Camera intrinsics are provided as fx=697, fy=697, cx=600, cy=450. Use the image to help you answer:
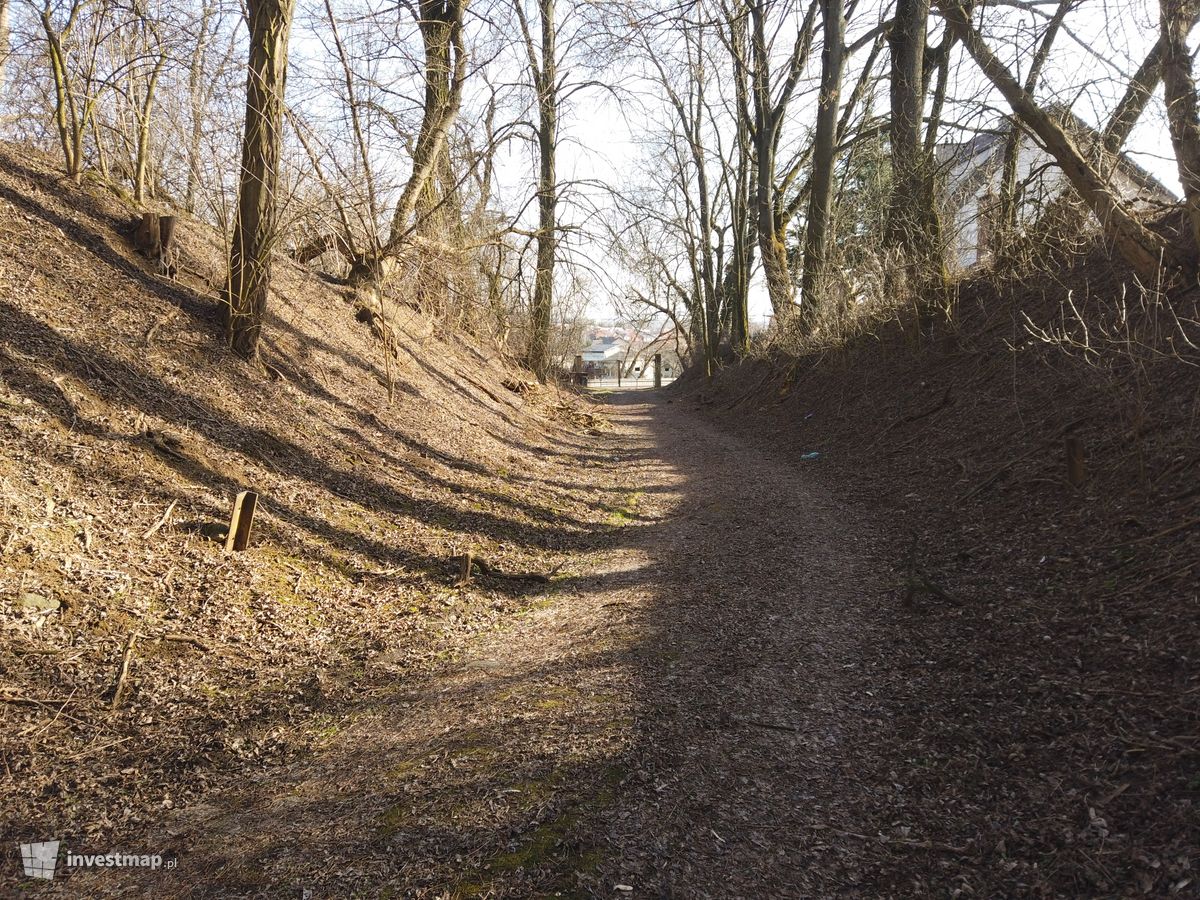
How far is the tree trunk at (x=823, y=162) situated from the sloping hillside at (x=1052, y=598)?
18.3 ft

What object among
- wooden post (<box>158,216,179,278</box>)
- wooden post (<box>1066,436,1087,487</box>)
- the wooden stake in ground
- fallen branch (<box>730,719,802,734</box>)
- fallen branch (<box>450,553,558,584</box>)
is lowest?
fallen branch (<box>730,719,802,734</box>)

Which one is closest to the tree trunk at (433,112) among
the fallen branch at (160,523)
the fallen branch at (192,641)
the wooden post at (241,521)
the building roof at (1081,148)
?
the wooden post at (241,521)

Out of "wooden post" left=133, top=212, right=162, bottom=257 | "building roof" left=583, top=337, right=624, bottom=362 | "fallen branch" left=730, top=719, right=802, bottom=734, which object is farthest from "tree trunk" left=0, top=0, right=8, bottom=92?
"building roof" left=583, top=337, right=624, bottom=362

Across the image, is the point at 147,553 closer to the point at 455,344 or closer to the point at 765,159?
the point at 455,344

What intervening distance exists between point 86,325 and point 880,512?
7700 millimetres

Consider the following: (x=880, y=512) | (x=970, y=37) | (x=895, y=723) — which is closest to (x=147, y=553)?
(x=895, y=723)

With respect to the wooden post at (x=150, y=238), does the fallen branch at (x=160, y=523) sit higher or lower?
lower

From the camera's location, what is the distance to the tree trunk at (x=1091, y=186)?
6.72m

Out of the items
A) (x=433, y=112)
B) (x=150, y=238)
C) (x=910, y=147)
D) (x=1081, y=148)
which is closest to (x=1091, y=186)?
(x=1081, y=148)

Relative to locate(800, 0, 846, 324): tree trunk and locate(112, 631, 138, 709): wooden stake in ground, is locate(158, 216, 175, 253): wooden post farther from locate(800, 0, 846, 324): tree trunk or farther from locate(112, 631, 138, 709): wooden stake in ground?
locate(800, 0, 846, 324): tree trunk

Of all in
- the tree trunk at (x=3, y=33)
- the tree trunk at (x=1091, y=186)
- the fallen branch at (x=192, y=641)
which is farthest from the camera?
the tree trunk at (x=3, y=33)

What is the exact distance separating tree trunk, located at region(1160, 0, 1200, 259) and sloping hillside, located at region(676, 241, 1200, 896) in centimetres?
122

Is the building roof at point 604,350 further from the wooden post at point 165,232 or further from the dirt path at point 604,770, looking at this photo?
the dirt path at point 604,770

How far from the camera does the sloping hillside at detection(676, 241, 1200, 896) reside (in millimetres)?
2621
